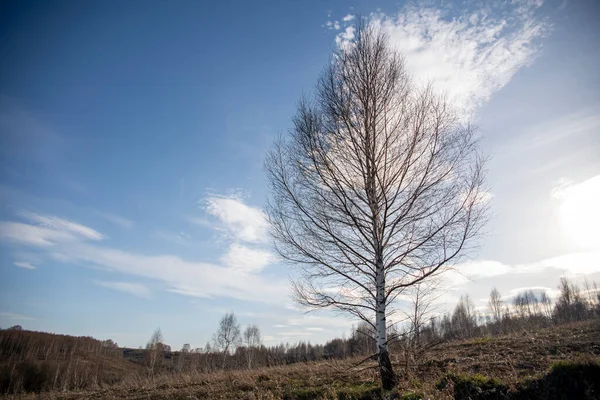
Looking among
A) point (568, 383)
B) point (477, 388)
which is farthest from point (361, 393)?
point (568, 383)

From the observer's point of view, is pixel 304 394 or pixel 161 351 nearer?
pixel 304 394

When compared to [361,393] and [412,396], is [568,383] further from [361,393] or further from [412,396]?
[361,393]

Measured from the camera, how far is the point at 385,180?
23.9ft

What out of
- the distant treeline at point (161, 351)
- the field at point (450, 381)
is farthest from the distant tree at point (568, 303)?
the field at point (450, 381)

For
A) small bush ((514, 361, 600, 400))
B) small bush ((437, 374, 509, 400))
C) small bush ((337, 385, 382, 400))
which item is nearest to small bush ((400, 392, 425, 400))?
small bush ((437, 374, 509, 400))

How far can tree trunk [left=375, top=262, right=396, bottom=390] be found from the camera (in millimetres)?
6281

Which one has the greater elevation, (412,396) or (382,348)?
(382,348)

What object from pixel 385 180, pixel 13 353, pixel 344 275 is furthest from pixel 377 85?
pixel 13 353

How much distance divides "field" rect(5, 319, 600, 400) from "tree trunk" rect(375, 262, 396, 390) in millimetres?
248

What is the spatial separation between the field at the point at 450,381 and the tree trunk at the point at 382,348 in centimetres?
25

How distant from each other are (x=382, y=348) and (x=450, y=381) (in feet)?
5.64

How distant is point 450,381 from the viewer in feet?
16.0

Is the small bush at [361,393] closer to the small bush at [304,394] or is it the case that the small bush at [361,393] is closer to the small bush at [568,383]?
the small bush at [304,394]

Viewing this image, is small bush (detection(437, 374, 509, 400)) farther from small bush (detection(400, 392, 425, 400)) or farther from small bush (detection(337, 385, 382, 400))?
small bush (detection(337, 385, 382, 400))
